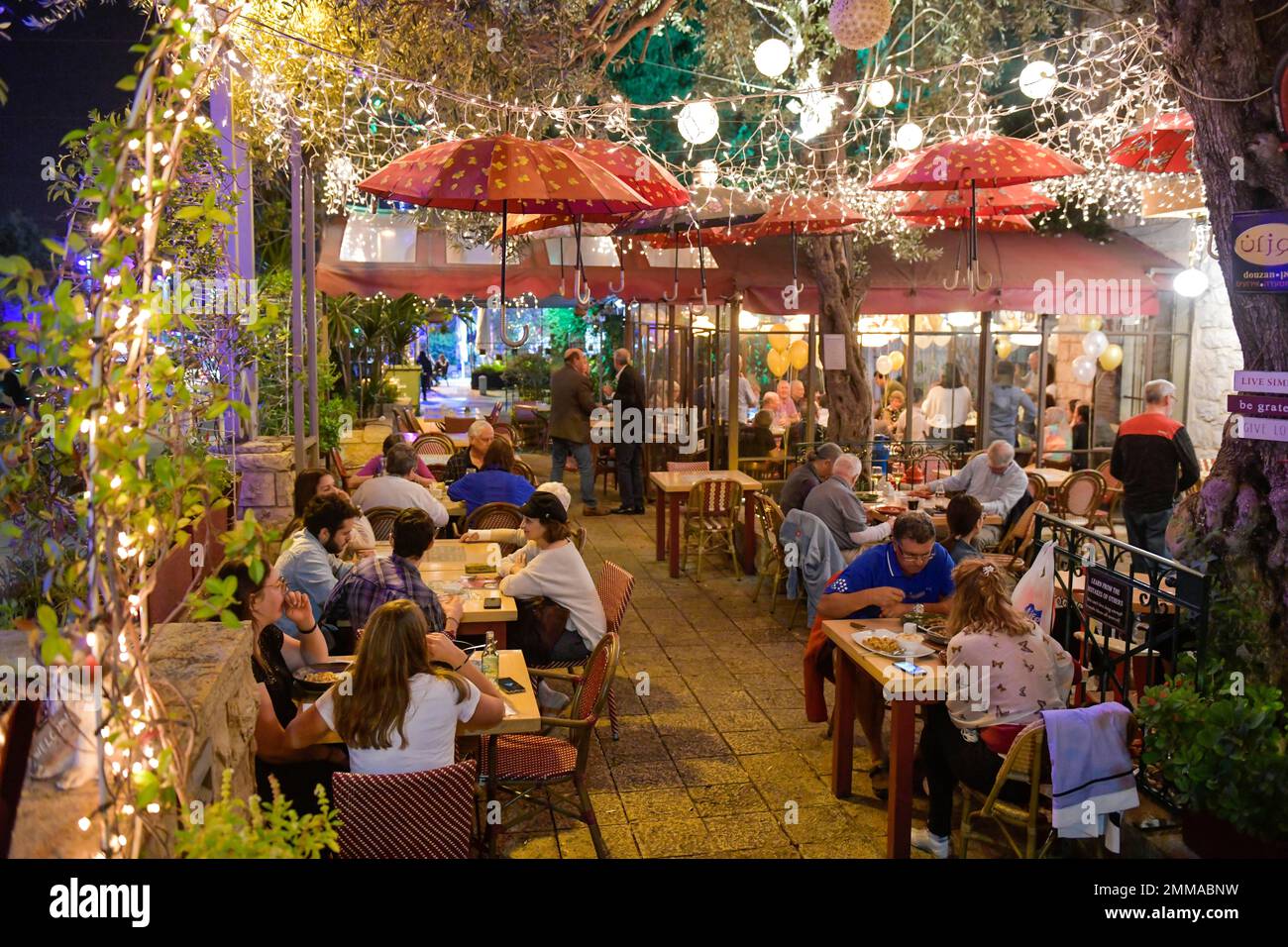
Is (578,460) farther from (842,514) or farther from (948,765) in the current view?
(948,765)

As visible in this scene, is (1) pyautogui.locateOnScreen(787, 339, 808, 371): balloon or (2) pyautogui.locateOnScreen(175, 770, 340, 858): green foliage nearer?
(2) pyautogui.locateOnScreen(175, 770, 340, 858): green foliage

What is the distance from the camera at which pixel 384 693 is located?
3.91 meters

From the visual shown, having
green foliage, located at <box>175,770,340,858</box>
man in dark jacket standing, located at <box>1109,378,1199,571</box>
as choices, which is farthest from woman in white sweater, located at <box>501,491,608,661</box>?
man in dark jacket standing, located at <box>1109,378,1199,571</box>

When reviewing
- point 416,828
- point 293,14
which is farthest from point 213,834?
point 293,14

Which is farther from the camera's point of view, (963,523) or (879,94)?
(879,94)

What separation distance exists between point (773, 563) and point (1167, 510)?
3047mm

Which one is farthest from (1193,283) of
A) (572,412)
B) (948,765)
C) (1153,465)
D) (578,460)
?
(948,765)

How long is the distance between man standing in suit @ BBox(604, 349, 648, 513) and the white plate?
25.3ft

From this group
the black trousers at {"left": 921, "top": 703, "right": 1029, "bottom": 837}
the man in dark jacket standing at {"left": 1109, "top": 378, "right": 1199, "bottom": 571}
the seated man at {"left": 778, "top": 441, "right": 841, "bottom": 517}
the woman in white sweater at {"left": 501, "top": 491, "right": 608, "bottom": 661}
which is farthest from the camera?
the man in dark jacket standing at {"left": 1109, "top": 378, "right": 1199, "bottom": 571}

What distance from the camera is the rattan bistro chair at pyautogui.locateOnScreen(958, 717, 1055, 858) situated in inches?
166

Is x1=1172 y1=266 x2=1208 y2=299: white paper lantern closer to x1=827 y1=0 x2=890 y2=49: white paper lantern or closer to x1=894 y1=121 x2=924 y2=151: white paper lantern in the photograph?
x1=894 y1=121 x2=924 y2=151: white paper lantern

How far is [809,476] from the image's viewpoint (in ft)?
27.7

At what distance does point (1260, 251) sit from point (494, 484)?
539cm
